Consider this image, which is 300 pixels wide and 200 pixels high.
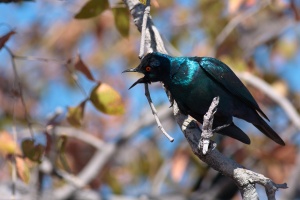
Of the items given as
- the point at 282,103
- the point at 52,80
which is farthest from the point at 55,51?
the point at 282,103

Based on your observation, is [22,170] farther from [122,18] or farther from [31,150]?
[122,18]

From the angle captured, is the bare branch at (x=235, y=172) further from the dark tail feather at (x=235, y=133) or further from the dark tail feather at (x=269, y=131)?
the dark tail feather at (x=269, y=131)

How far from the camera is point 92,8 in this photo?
12.6ft

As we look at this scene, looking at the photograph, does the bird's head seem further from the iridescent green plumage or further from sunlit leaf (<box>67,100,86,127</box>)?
sunlit leaf (<box>67,100,86,127</box>)

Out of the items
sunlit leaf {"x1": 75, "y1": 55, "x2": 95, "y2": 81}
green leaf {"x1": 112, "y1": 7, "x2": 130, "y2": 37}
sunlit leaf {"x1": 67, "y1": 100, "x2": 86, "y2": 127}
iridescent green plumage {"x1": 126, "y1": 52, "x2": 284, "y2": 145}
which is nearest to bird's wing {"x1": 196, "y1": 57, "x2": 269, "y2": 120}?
iridescent green plumage {"x1": 126, "y1": 52, "x2": 284, "y2": 145}

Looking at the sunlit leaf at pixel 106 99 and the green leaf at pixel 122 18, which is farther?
the green leaf at pixel 122 18

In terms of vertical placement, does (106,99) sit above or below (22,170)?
above

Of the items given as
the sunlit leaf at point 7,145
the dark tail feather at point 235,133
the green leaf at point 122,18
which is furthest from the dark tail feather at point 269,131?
the sunlit leaf at point 7,145

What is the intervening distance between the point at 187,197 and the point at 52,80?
3936 mm

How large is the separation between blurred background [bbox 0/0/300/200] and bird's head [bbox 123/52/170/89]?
0.33 m

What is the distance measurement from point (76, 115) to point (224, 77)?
86cm

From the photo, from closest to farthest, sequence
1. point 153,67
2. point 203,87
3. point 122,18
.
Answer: point 153,67
point 203,87
point 122,18

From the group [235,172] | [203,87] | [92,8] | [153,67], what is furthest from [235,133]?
[92,8]

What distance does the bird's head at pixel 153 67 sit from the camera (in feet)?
11.3
